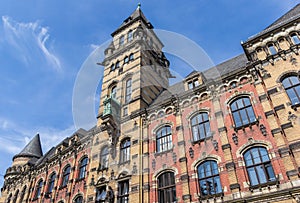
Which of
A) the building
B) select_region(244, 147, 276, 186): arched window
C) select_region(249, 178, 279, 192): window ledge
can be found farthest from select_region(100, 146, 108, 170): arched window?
select_region(249, 178, 279, 192): window ledge

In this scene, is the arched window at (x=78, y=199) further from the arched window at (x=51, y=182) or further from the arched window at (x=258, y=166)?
the arched window at (x=258, y=166)

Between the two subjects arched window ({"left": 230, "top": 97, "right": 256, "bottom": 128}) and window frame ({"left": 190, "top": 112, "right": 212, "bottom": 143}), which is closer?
arched window ({"left": 230, "top": 97, "right": 256, "bottom": 128})

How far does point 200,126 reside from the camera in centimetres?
1582

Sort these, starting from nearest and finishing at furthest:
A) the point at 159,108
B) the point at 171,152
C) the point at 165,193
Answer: the point at 165,193 → the point at 171,152 → the point at 159,108

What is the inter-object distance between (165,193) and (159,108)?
6378 mm

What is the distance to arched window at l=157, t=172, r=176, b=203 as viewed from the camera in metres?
14.1

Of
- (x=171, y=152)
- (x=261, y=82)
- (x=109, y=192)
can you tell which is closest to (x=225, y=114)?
(x=261, y=82)

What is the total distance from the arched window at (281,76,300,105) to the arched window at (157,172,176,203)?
8.05m

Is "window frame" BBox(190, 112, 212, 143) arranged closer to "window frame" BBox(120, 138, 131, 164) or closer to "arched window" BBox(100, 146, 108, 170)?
"window frame" BBox(120, 138, 131, 164)

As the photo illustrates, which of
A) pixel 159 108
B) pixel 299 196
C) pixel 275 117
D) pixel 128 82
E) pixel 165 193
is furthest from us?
pixel 128 82

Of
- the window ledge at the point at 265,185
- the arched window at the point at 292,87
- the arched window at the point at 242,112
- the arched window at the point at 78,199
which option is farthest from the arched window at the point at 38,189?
the arched window at the point at 292,87

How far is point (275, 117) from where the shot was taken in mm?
12883

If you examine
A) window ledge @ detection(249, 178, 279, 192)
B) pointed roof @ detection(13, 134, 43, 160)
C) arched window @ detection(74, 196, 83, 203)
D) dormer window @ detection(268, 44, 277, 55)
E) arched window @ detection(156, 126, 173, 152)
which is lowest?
window ledge @ detection(249, 178, 279, 192)

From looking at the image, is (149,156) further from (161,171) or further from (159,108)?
(159,108)
